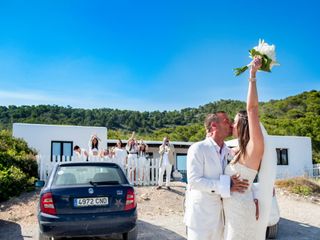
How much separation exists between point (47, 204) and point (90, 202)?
70 cm

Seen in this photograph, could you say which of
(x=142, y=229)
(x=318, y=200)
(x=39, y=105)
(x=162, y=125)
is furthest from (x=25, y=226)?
(x=162, y=125)

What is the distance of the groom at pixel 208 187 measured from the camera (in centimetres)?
342

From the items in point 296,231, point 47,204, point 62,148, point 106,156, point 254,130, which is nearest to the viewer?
point 254,130

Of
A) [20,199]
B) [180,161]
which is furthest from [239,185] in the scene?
[180,161]

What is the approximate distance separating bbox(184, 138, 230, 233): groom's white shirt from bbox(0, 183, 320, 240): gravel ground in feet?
16.9

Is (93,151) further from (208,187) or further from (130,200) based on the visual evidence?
(208,187)

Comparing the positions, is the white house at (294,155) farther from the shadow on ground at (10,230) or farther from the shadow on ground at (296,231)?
the shadow on ground at (10,230)

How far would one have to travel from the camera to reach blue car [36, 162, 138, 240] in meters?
6.48

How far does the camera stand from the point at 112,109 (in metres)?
80.6

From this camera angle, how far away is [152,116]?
3059 inches

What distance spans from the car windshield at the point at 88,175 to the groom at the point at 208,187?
3576 millimetres

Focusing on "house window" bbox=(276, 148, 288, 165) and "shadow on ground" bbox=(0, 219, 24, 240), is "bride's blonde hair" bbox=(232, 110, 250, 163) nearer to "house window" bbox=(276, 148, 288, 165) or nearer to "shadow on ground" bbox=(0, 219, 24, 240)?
"shadow on ground" bbox=(0, 219, 24, 240)

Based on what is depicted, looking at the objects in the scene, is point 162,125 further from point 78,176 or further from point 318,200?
point 78,176

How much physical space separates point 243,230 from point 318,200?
44.8 feet
